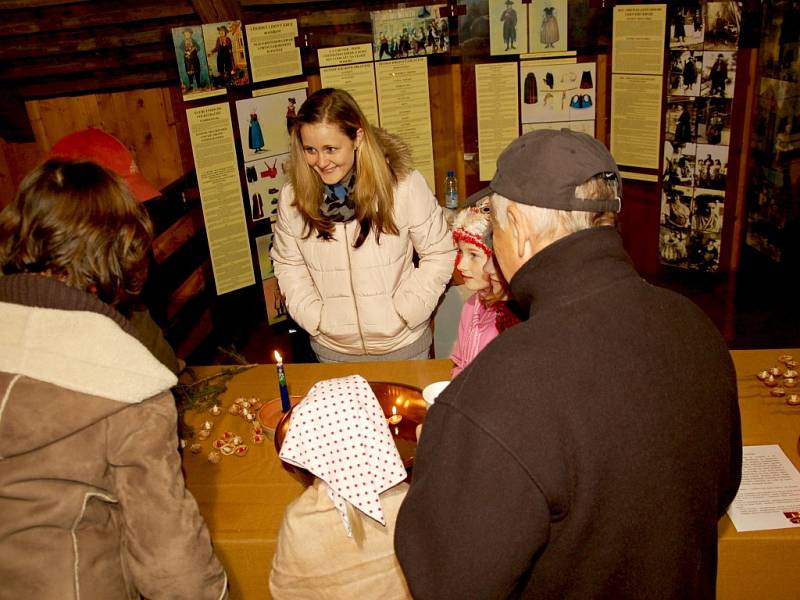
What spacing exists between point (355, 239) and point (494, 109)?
67.5 inches

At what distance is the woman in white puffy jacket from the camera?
279 cm

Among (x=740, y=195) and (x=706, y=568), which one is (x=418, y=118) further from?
(x=706, y=568)

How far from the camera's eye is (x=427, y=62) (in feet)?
13.5

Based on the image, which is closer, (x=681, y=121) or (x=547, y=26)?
(x=547, y=26)

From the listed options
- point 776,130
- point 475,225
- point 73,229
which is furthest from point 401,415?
point 776,130

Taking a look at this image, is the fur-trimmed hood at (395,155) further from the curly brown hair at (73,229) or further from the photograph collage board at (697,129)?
the photograph collage board at (697,129)

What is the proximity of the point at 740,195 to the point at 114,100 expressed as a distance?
3.59 meters

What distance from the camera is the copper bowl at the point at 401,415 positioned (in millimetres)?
2029

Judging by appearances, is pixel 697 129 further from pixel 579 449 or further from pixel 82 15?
pixel 579 449

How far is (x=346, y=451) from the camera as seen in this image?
1.72m

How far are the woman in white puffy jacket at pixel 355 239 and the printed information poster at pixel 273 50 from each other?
112 cm

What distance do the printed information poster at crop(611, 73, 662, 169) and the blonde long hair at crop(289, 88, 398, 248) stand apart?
75.6 inches

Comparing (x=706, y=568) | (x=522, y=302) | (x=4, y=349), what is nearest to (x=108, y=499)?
(x=4, y=349)

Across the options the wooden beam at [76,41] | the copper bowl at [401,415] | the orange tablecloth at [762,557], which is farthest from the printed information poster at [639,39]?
the copper bowl at [401,415]
